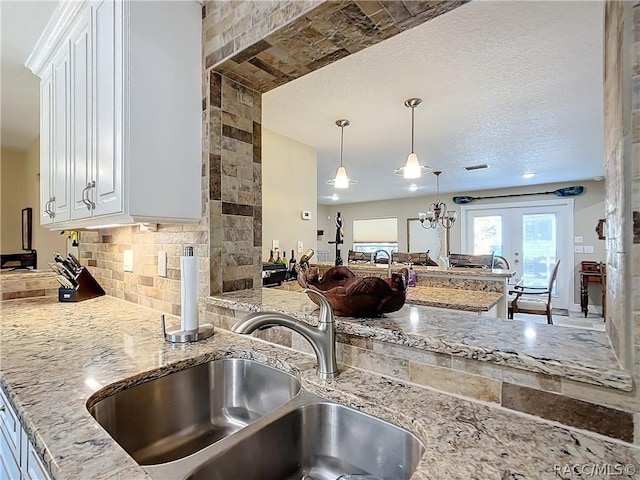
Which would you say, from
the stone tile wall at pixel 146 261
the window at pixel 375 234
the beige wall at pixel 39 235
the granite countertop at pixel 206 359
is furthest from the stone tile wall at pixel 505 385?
the window at pixel 375 234

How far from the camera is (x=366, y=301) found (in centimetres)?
103

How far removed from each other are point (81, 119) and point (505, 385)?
6.69 feet

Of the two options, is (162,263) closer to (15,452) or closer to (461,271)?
(15,452)

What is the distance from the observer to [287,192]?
11.9ft

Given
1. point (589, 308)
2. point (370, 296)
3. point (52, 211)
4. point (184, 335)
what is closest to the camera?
point (370, 296)

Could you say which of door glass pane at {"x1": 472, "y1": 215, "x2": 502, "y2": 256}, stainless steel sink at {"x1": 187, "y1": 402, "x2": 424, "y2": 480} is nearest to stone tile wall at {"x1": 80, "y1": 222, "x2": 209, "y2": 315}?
stainless steel sink at {"x1": 187, "y1": 402, "x2": 424, "y2": 480}

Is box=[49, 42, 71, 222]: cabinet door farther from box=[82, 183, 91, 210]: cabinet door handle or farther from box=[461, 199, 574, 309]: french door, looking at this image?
box=[461, 199, 574, 309]: french door

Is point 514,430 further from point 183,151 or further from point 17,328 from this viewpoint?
point 17,328

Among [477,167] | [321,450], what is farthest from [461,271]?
[321,450]

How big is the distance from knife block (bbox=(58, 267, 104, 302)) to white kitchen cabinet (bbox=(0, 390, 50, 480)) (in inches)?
48.9

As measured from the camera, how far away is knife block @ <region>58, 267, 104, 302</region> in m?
2.09

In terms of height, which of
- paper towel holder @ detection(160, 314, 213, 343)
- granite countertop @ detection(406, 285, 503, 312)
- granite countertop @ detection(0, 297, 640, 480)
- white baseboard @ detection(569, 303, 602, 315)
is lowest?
white baseboard @ detection(569, 303, 602, 315)

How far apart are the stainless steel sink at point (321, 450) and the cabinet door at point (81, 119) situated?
1.32 metres

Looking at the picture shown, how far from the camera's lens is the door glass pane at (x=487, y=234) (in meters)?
6.99
